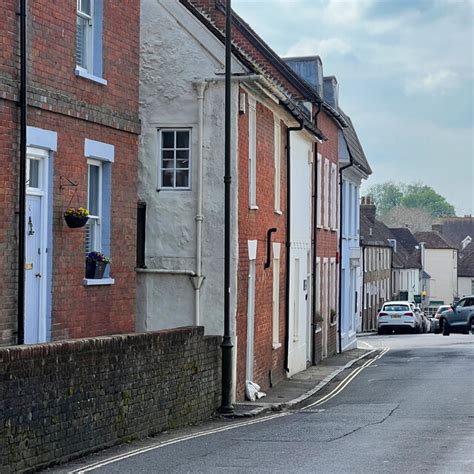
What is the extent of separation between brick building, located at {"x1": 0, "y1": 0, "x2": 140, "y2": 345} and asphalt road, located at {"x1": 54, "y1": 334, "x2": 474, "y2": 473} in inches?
101

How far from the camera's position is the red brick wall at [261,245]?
21875 millimetres

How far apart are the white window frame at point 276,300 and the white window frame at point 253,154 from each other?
2.76 metres

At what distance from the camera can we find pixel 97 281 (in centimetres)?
1748

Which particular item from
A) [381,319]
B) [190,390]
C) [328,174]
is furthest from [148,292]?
[381,319]

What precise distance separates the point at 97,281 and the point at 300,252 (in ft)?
42.2

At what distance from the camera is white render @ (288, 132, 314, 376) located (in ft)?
93.1

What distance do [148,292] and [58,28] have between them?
6705mm

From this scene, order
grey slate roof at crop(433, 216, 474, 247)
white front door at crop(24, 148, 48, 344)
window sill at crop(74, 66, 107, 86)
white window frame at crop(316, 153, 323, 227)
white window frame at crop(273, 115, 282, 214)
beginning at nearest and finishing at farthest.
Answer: white front door at crop(24, 148, 48, 344) → window sill at crop(74, 66, 107, 86) → white window frame at crop(273, 115, 282, 214) → white window frame at crop(316, 153, 323, 227) → grey slate roof at crop(433, 216, 474, 247)

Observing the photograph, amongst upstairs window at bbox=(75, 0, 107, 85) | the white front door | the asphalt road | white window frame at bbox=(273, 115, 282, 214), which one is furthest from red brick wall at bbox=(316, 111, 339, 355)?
the white front door

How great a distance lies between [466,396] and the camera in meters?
22.2

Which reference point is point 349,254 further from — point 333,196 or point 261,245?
point 261,245

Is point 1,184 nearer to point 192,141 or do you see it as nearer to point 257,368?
point 192,141

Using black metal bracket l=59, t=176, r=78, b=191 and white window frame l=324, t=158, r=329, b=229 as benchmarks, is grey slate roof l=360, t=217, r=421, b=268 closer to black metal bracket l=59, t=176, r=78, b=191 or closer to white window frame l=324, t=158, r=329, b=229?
white window frame l=324, t=158, r=329, b=229

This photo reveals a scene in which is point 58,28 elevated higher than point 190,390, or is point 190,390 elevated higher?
point 58,28
